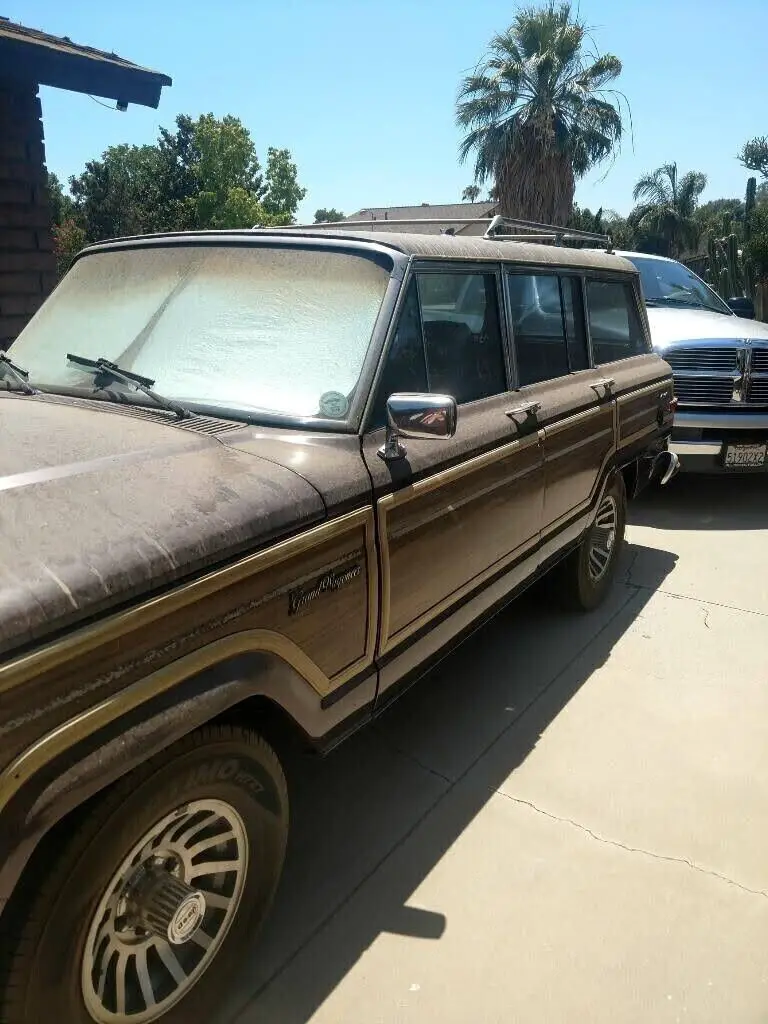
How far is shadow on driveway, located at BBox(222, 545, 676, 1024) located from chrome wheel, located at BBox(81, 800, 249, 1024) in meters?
0.27

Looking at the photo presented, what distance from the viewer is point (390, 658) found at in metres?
2.56

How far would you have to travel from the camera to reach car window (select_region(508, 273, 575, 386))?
11.3ft

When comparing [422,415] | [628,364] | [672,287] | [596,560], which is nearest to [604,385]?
[628,364]

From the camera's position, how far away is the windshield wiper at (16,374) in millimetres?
2650

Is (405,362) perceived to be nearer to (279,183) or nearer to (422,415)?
(422,415)

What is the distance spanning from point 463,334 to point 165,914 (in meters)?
2.18

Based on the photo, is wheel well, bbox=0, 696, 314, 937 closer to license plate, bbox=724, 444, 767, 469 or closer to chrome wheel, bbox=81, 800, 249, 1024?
chrome wheel, bbox=81, 800, 249, 1024

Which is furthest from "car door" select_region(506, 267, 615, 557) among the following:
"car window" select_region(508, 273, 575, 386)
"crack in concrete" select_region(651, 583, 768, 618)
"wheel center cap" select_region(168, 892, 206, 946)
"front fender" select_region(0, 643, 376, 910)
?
"wheel center cap" select_region(168, 892, 206, 946)

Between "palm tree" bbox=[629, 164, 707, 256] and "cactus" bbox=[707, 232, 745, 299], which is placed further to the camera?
"palm tree" bbox=[629, 164, 707, 256]

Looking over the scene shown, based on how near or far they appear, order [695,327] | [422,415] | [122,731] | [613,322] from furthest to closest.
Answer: [695,327] → [613,322] → [422,415] → [122,731]

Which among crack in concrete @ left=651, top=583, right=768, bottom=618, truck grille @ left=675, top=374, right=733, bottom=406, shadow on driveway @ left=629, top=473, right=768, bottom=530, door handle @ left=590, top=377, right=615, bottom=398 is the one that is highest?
door handle @ left=590, top=377, right=615, bottom=398

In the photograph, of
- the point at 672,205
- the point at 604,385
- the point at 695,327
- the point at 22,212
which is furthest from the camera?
the point at 672,205

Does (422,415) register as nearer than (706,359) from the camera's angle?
Yes

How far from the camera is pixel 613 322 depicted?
4.65m
